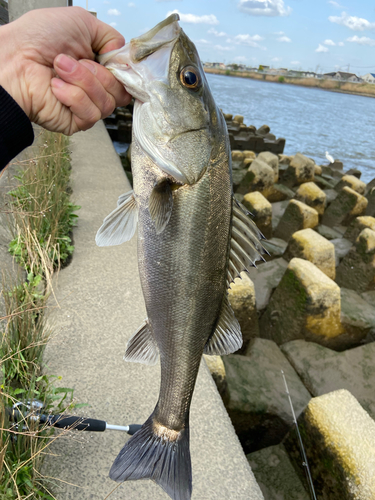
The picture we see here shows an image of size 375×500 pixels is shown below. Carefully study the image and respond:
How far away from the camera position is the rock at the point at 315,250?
18.2 feet

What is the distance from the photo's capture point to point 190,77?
1.37 metres

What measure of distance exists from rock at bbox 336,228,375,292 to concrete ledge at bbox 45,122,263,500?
3.86m

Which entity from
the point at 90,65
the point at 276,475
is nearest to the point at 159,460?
the point at 90,65

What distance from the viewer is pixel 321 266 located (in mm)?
5609

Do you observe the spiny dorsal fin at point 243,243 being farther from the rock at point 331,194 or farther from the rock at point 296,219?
the rock at point 331,194

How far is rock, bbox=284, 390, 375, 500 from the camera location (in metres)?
2.32

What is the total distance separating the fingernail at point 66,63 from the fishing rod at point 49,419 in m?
1.51

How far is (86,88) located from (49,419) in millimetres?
1596

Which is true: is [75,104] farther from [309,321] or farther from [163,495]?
[309,321]

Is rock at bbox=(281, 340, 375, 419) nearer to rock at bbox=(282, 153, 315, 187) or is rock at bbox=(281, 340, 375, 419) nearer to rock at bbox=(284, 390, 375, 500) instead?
rock at bbox=(284, 390, 375, 500)

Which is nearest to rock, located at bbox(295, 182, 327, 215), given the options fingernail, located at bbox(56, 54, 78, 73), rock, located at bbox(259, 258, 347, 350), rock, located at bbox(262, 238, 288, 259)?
rock, located at bbox(262, 238, 288, 259)

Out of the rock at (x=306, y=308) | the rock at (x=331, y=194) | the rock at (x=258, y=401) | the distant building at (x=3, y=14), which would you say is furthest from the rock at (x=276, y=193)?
the distant building at (x=3, y=14)

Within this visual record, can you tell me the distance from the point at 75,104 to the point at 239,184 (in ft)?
28.0

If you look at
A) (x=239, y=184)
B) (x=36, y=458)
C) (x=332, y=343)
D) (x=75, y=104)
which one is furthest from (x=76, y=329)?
(x=239, y=184)
